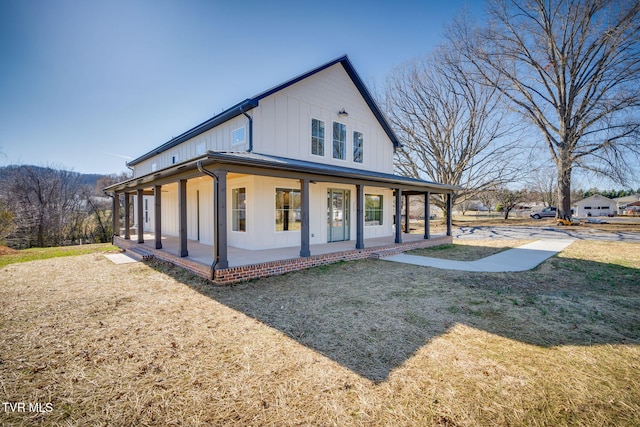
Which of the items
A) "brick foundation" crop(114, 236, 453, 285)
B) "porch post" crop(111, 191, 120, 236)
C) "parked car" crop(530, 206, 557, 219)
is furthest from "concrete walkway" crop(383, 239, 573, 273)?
"parked car" crop(530, 206, 557, 219)

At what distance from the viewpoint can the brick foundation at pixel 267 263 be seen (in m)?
6.47

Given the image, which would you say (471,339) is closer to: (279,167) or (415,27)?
(279,167)

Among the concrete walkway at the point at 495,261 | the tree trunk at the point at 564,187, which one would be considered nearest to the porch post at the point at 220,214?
Answer: the concrete walkway at the point at 495,261

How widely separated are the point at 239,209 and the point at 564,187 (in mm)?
25093

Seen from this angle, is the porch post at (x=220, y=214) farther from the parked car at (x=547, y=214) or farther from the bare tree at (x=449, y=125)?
the parked car at (x=547, y=214)

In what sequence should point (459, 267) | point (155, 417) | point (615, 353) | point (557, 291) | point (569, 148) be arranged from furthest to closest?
point (569, 148), point (459, 267), point (557, 291), point (615, 353), point (155, 417)

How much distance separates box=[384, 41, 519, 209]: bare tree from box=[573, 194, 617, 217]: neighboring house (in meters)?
44.0

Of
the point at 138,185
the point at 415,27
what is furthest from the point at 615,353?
the point at 415,27

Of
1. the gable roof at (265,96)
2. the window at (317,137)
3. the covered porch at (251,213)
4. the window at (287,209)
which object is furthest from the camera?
the window at (317,137)

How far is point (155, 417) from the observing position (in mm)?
2281

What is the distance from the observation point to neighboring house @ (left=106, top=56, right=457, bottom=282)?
7652mm

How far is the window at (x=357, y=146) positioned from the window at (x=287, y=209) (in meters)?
3.76

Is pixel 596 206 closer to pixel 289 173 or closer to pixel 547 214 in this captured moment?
pixel 547 214

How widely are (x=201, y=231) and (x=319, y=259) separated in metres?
5.75
